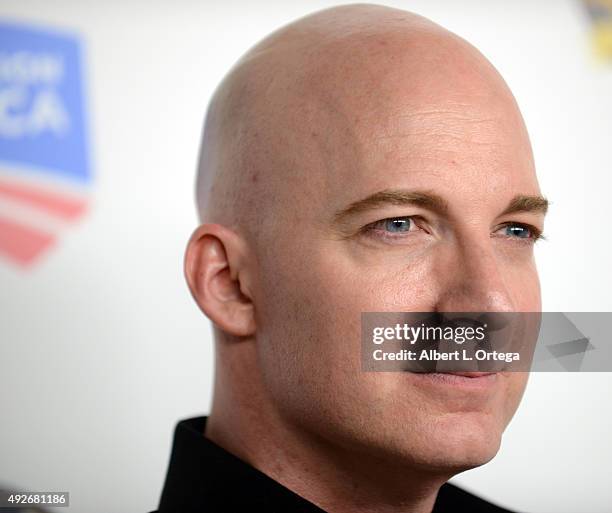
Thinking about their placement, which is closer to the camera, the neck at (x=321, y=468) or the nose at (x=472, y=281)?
the nose at (x=472, y=281)

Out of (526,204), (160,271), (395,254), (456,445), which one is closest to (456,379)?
(456,445)

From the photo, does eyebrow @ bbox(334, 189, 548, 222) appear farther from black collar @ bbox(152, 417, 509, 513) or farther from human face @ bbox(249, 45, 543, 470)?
black collar @ bbox(152, 417, 509, 513)

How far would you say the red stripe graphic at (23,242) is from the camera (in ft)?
8.24

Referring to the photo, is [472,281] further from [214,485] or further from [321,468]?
[214,485]

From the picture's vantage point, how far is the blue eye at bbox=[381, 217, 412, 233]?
4.70 feet

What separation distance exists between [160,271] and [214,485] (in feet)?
3.48

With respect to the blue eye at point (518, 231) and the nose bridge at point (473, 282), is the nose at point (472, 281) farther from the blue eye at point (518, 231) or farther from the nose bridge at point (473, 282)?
the blue eye at point (518, 231)

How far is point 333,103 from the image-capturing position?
1502 millimetres

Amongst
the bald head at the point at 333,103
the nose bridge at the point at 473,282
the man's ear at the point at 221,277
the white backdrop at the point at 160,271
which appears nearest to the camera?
the nose bridge at the point at 473,282

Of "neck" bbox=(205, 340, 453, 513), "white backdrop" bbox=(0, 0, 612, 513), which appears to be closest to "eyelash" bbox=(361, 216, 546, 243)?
"neck" bbox=(205, 340, 453, 513)

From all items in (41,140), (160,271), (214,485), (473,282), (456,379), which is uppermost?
(41,140)

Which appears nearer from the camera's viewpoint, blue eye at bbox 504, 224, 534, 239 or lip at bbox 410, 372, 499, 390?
lip at bbox 410, 372, 499, 390

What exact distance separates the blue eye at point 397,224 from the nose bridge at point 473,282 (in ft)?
0.25

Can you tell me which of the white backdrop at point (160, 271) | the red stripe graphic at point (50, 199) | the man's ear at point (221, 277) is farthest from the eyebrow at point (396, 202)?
the red stripe graphic at point (50, 199)
